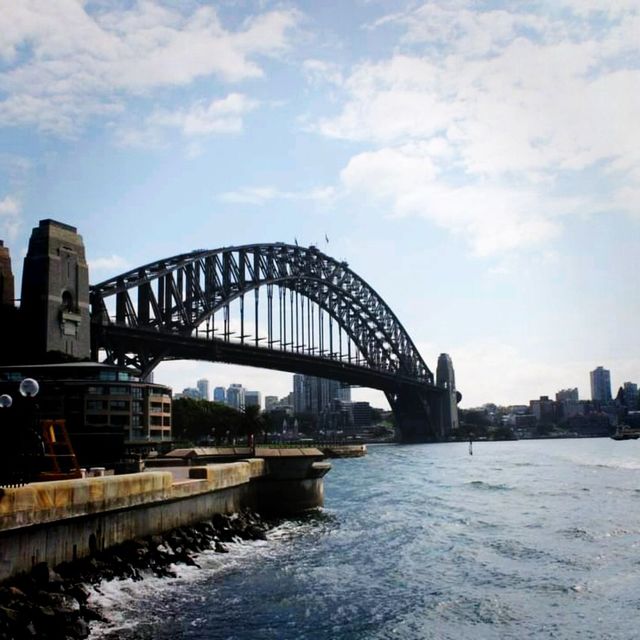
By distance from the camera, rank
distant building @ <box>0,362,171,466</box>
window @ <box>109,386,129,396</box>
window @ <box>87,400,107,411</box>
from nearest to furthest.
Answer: distant building @ <box>0,362,171,466</box> < window @ <box>87,400,107,411</box> < window @ <box>109,386,129,396</box>

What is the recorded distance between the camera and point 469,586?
80.6ft

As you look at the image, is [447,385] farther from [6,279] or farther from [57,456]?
[57,456]

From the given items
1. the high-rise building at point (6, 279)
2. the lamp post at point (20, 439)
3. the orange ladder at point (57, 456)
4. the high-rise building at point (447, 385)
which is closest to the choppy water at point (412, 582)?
the lamp post at point (20, 439)

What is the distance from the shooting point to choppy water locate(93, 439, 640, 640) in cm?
1988

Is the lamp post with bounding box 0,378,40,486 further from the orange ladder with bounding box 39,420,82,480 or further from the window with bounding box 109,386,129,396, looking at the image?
the window with bounding box 109,386,129,396

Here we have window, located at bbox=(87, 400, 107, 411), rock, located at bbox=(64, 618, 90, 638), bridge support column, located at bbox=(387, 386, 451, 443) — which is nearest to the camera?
rock, located at bbox=(64, 618, 90, 638)

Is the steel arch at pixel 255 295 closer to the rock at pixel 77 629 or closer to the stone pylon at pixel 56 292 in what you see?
the stone pylon at pixel 56 292

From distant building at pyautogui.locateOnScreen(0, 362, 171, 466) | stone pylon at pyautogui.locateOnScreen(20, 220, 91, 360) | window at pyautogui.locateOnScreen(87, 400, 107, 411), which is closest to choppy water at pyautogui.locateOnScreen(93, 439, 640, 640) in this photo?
distant building at pyautogui.locateOnScreen(0, 362, 171, 466)

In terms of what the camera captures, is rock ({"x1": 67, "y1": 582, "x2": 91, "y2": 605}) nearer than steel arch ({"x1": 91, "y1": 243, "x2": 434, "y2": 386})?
Yes

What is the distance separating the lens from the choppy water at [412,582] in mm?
19875

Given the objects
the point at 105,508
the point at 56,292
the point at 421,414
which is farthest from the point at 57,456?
the point at 421,414

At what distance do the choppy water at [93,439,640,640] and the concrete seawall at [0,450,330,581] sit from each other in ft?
5.53

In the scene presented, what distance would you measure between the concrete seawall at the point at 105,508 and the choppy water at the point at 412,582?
169 centimetres

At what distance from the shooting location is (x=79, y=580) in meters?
20.4
